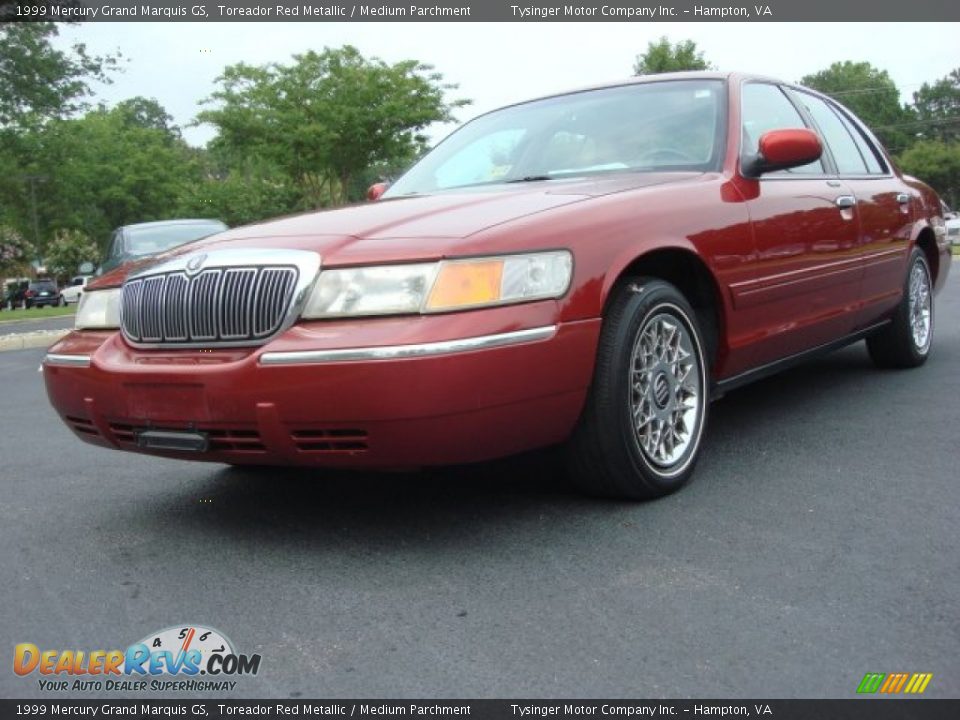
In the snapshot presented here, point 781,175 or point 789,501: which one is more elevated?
point 781,175

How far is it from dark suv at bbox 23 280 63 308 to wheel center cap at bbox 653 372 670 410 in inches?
1819

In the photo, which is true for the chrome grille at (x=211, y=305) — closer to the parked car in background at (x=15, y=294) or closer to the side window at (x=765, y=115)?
the side window at (x=765, y=115)

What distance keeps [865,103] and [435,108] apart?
72.1 metres

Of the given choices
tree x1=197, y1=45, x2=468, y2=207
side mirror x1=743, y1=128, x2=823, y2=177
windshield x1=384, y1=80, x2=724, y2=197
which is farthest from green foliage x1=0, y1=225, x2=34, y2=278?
side mirror x1=743, y1=128, x2=823, y2=177

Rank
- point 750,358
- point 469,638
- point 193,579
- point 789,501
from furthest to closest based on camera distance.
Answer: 1. point 750,358
2. point 789,501
3. point 193,579
4. point 469,638

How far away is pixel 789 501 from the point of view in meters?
3.30

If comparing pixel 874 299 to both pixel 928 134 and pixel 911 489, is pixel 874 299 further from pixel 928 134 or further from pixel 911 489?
pixel 928 134

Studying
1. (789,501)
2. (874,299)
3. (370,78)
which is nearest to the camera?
(789,501)

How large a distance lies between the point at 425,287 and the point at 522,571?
0.84 metres

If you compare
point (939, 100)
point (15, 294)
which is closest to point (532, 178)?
point (15, 294)

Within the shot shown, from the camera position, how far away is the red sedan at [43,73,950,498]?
2799 mm

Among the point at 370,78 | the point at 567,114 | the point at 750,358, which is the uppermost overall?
the point at 370,78

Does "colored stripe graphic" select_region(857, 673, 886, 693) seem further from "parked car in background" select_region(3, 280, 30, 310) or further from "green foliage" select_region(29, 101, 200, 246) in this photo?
"parked car in background" select_region(3, 280, 30, 310)

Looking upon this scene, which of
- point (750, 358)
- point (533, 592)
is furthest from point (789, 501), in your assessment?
point (533, 592)
